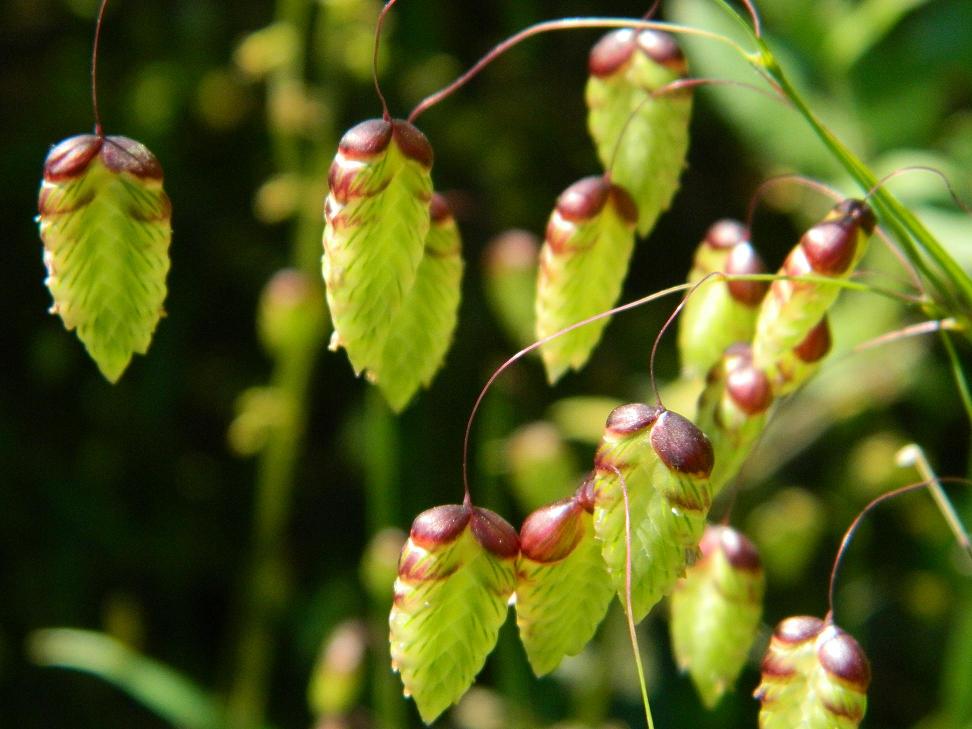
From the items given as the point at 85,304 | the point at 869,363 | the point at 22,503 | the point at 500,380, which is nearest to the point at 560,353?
the point at 85,304

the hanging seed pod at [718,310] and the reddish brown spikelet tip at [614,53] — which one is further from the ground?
the reddish brown spikelet tip at [614,53]

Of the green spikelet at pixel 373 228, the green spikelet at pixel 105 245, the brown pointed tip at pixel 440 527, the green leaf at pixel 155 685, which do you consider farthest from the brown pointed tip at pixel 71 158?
the green leaf at pixel 155 685

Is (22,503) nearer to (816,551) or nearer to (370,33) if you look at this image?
(370,33)

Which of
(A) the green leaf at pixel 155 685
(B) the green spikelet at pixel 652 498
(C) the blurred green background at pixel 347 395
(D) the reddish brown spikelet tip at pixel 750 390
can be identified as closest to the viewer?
(B) the green spikelet at pixel 652 498

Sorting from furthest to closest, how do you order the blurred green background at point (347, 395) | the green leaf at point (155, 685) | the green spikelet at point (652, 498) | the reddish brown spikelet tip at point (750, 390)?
the blurred green background at point (347, 395) < the green leaf at point (155, 685) < the reddish brown spikelet tip at point (750, 390) < the green spikelet at point (652, 498)

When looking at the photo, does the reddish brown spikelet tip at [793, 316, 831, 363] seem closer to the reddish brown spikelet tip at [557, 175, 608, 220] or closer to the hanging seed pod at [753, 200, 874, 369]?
the hanging seed pod at [753, 200, 874, 369]

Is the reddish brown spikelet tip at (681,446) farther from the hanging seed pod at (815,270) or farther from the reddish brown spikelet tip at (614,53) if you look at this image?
Result: the reddish brown spikelet tip at (614,53)

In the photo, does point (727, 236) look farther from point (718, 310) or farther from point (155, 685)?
point (155, 685)
